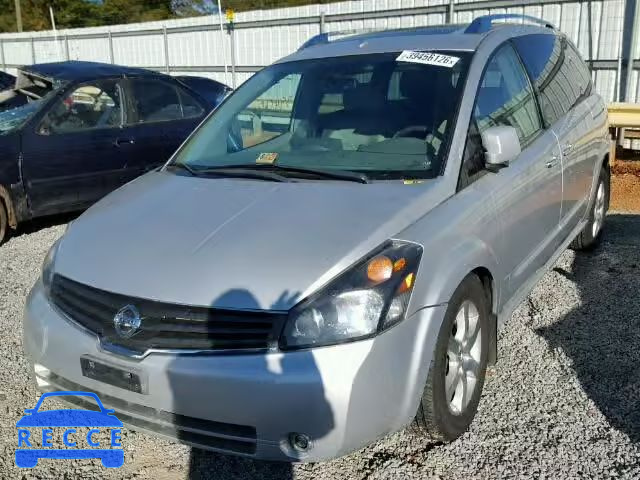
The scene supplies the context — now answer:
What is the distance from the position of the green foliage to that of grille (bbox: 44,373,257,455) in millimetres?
38426

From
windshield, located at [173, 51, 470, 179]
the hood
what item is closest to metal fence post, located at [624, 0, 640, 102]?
windshield, located at [173, 51, 470, 179]

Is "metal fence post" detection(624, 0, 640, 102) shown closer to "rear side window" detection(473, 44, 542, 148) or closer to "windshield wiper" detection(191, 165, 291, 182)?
"rear side window" detection(473, 44, 542, 148)

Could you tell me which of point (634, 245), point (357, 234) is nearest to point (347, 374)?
point (357, 234)

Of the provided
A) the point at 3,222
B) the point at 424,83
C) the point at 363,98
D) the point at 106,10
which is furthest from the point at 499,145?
the point at 106,10

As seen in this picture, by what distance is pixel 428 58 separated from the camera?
11.4 ft

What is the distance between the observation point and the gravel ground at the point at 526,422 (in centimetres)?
269

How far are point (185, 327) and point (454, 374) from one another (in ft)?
3.88

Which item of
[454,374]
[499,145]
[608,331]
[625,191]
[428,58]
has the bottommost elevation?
[625,191]

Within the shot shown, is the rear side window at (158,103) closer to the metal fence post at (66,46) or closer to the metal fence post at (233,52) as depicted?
the metal fence post at (233,52)

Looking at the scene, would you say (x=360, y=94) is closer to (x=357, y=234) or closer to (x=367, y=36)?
(x=367, y=36)

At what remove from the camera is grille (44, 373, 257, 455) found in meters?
2.33

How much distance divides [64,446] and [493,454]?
193 centimetres

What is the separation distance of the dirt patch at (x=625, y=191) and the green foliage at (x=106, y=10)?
108 ft

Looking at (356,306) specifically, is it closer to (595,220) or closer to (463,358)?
(463,358)
